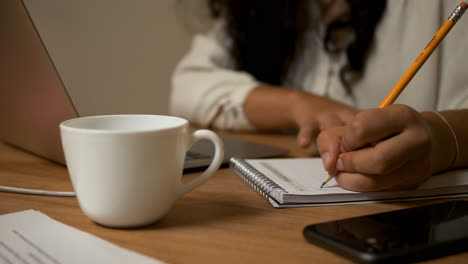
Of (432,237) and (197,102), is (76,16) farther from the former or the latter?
(432,237)

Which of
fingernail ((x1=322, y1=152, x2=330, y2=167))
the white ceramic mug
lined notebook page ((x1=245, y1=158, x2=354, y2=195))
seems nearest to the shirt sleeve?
lined notebook page ((x1=245, y1=158, x2=354, y2=195))

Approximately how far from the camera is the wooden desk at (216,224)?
0.31 metres

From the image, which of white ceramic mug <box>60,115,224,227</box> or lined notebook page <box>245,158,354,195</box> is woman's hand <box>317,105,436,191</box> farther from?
white ceramic mug <box>60,115,224,227</box>

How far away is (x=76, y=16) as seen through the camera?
1430 mm

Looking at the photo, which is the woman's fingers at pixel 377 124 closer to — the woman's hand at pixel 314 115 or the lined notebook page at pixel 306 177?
the lined notebook page at pixel 306 177

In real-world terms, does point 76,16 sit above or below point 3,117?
above

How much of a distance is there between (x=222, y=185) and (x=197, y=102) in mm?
585

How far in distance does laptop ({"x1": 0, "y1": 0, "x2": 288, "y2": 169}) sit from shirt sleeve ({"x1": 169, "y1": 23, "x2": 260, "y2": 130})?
14.7 inches

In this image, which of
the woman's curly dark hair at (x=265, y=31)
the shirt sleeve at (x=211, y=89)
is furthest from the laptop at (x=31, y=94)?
the woman's curly dark hair at (x=265, y=31)

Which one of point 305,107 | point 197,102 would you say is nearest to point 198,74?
point 197,102

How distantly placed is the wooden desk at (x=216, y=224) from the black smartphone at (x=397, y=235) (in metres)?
0.01

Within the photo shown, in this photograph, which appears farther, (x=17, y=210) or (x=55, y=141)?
(x=55, y=141)

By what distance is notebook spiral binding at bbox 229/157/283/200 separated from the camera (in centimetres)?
44

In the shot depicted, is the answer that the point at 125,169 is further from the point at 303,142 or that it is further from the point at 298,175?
the point at 303,142
